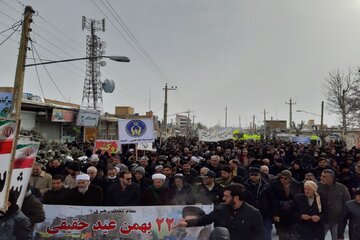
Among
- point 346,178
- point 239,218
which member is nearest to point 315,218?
point 239,218

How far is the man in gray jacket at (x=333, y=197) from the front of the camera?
6.21 m

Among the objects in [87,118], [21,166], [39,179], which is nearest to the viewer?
[21,166]

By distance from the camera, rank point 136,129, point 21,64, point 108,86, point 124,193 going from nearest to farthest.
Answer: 1. point 124,193
2. point 21,64
3. point 136,129
4. point 108,86

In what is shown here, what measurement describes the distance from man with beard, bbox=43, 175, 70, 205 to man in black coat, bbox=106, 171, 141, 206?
2.20ft

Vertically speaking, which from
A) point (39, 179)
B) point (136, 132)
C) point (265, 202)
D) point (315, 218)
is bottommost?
point (315, 218)

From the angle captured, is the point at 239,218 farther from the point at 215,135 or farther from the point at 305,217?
the point at 215,135

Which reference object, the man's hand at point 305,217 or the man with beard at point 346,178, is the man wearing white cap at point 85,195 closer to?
the man's hand at point 305,217

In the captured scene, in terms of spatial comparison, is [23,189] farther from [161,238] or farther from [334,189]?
[334,189]

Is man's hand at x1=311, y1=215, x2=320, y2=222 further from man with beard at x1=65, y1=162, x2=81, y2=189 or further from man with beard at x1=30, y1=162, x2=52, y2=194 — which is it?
man with beard at x1=30, y1=162, x2=52, y2=194

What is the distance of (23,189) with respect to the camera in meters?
3.86

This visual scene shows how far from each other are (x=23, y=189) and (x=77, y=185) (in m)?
2.49

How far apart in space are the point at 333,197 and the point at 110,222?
3658 millimetres

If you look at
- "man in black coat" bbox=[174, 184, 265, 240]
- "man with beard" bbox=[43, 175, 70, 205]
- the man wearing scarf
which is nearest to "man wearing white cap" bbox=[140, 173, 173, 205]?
"man with beard" bbox=[43, 175, 70, 205]

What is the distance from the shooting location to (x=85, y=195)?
6.08 metres
